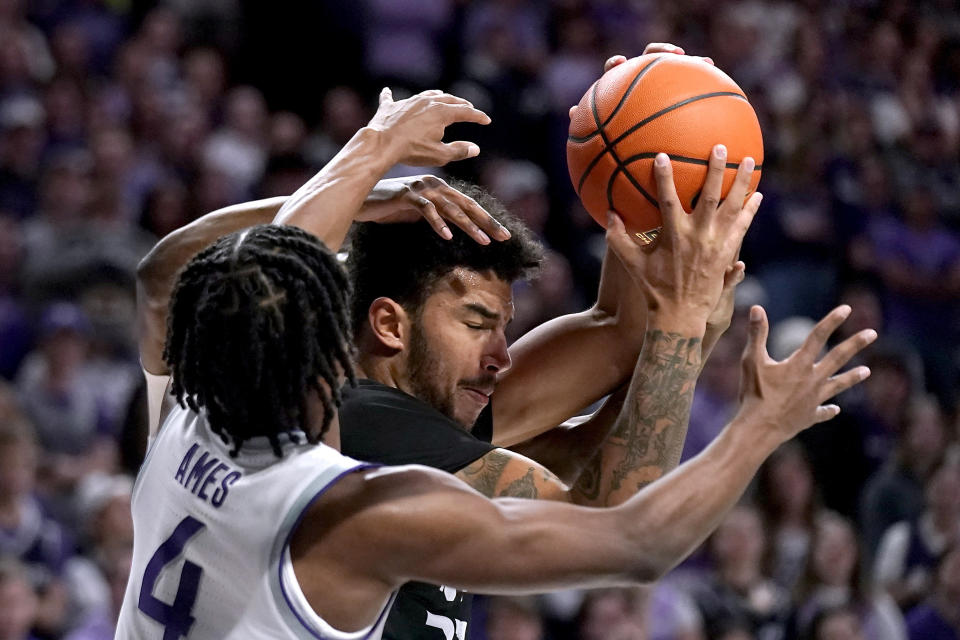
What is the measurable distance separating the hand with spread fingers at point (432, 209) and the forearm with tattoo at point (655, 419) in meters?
0.43

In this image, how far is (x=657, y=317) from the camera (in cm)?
272

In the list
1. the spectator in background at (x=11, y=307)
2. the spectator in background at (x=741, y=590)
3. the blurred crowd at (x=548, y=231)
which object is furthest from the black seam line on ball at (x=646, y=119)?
the spectator in background at (x=11, y=307)

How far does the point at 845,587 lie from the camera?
21.0 feet

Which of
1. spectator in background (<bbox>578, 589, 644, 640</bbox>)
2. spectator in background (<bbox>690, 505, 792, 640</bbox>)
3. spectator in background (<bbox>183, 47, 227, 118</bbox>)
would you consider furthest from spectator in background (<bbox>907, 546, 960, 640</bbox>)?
spectator in background (<bbox>183, 47, 227, 118</bbox>)

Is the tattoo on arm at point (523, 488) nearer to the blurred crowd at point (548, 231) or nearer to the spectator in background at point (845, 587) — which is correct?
the blurred crowd at point (548, 231)

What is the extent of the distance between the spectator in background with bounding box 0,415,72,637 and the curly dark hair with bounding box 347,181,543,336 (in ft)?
9.91

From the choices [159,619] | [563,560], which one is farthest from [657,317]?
[159,619]

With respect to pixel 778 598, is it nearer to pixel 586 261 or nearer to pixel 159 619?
pixel 586 261

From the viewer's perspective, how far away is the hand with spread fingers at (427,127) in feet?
9.59

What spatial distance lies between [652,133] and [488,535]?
3.38 ft

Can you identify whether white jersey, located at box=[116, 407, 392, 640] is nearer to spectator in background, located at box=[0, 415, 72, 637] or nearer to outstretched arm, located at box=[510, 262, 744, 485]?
outstretched arm, located at box=[510, 262, 744, 485]

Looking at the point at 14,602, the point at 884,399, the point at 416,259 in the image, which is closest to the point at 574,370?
the point at 416,259

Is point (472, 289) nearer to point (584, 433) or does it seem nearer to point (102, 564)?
point (584, 433)

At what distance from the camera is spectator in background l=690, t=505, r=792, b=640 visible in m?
6.17
